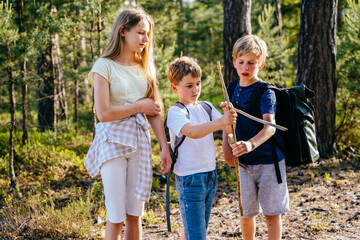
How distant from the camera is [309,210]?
A: 4.02 m

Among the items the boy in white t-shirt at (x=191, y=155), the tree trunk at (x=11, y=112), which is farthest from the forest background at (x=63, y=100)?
the boy in white t-shirt at (x=191, y=155)

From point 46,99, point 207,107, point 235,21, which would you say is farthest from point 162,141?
point 46,99

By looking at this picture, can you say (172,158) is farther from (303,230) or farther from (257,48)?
(303,230)

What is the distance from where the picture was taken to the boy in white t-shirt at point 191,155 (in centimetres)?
230

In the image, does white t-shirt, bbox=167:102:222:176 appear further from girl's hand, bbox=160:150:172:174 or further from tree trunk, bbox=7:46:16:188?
tree trunk, bbox=7:46:16:188

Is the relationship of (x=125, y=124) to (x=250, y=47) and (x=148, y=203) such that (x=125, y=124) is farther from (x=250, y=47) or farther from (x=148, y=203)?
(x=148, y=203)

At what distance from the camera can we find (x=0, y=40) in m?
4.96

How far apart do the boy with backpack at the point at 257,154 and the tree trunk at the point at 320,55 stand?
12.4ft

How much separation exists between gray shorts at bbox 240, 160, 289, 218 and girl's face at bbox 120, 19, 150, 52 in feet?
4.28

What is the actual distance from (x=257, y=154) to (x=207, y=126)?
2.04 feet

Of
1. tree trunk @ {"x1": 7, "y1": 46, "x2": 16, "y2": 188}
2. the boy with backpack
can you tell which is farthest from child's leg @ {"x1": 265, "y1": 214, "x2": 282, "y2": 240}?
tree trunk @ {"x1": 7, "y1": 46, "x2": 16, "y2": 188}

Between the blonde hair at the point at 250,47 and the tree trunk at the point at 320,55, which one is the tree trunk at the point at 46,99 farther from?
the blonde hair at the point at 250,47

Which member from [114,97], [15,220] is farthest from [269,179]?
[15,220]

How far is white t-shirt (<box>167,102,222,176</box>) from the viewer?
2.35 meters
